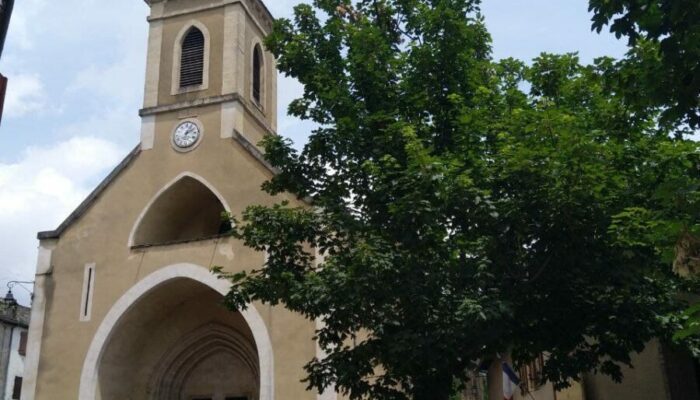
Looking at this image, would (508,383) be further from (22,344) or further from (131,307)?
(22,344)

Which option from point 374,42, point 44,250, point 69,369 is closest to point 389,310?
point 374,42

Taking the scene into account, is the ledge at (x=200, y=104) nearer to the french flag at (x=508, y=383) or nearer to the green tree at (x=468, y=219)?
the green tree at (x=468, y=219)

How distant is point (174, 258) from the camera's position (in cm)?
1900

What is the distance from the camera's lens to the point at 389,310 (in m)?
9.18

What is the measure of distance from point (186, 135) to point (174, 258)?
3.71m

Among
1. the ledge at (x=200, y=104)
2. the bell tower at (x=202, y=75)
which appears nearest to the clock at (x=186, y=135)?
the bell tower at (x=202, y=75)

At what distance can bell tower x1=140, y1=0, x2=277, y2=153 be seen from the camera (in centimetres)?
2058

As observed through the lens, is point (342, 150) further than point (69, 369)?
No

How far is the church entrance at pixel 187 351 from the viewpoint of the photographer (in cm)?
1989

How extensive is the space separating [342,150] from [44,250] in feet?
42.8

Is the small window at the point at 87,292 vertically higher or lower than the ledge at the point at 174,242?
lower

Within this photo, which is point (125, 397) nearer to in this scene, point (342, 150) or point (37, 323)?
point (37, 323)

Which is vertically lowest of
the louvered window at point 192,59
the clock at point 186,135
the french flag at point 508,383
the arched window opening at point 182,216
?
the french flag at point 508,383

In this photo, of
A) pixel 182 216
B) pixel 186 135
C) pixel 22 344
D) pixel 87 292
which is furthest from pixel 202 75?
pixel 22 344
